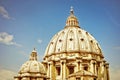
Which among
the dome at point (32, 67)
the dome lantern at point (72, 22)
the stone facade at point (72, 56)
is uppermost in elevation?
the dome lantern at point (72, 22)

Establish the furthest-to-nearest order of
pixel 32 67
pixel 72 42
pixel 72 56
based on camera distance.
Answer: pixel 72 42
pixel 72 56
pixel 32 67

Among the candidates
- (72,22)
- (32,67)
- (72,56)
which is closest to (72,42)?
(72,56)

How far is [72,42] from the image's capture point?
42.2 metres

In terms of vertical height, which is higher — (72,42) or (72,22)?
(72,22)

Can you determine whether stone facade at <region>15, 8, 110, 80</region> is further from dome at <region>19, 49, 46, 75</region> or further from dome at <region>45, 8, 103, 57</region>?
dome at <region>19, 49, 46, 75</region>

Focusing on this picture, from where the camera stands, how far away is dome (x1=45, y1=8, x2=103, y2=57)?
136ft

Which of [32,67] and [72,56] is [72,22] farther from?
[32,67]

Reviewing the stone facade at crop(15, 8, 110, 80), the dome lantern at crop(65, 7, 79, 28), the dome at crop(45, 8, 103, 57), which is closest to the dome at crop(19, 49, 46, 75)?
the stone facade at crop(15, 8, 110, 80)

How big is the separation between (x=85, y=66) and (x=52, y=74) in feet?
18.6

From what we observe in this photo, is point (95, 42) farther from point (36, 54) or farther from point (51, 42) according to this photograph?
point (36, 54)

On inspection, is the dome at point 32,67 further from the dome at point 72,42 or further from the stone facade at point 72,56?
the dome at point 72,42

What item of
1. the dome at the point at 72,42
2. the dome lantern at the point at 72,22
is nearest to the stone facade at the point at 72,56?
the dome at the point at 72,42

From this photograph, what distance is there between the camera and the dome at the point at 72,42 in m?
41.6

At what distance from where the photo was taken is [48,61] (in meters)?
42.1
